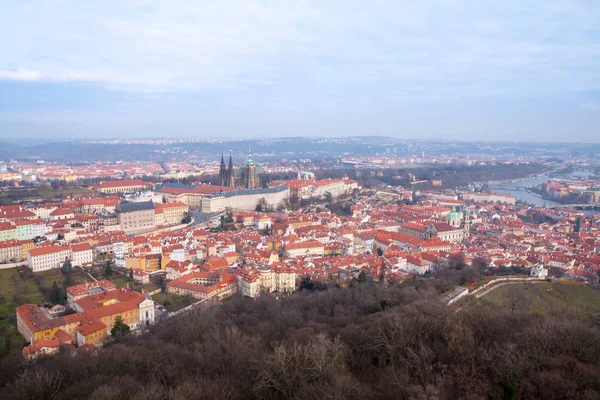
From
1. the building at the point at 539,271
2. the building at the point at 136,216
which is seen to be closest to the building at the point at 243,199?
the building at the point at 136,216

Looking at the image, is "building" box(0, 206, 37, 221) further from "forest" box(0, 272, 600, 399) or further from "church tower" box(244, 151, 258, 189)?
"church tower" box(244, 151, 258, 189)

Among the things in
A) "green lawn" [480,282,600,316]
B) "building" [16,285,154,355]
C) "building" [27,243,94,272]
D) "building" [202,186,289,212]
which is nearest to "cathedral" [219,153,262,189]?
"building" [202,186,289,212]

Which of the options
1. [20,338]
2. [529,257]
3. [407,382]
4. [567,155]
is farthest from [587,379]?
[567,155]

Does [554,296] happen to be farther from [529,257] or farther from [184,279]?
[184,279]

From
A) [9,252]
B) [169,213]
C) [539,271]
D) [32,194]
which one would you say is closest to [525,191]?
[539,271]

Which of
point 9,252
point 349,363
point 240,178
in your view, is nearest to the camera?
A: point 349,363

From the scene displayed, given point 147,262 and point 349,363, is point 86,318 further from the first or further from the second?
point 349,363

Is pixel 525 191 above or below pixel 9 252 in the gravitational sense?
below
